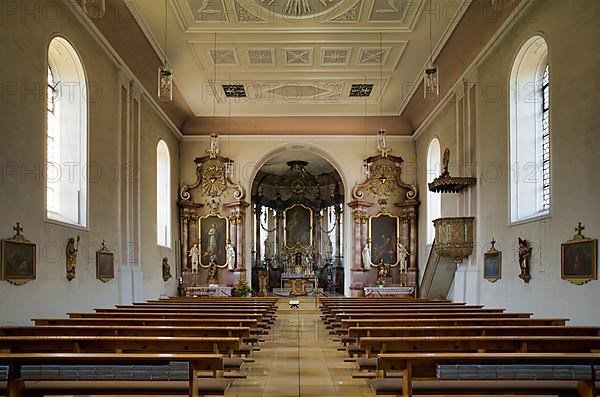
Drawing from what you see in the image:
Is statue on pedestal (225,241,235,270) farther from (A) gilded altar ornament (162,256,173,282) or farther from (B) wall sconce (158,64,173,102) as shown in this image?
(B) wall sconce (158,64,173,102)

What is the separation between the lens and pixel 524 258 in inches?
426

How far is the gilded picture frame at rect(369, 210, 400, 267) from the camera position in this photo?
68.6 ft

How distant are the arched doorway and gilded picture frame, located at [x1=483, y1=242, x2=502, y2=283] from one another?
15.3 m

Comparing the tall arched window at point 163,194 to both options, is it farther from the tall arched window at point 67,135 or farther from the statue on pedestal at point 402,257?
the statue on pedestal at point 402,257

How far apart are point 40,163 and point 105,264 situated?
11.2 feet

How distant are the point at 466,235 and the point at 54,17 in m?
9.04

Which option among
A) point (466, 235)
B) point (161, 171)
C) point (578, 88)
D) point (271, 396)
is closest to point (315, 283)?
point (161, 171)

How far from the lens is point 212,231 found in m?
21.0

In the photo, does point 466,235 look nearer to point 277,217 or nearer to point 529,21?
point 529,21

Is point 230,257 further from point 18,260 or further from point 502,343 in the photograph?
point 502,343

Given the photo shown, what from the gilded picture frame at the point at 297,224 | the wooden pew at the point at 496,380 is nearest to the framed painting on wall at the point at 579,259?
the wooden pew at the point at 496,380

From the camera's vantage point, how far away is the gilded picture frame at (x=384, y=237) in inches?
823

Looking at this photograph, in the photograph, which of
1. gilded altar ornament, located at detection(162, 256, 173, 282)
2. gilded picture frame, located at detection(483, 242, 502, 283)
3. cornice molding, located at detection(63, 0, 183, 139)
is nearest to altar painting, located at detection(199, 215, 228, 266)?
gilded altar ornament, located at detection(162, 256, 173, 282)

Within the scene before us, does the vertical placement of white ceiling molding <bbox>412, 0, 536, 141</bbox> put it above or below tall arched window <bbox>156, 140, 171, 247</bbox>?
above
